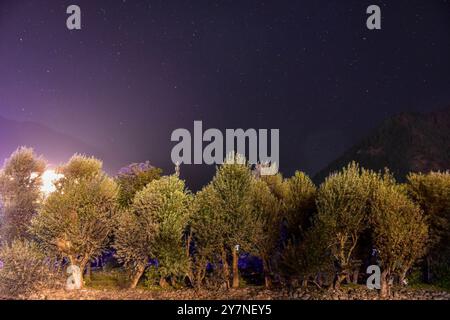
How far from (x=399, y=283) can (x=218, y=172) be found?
1659cm

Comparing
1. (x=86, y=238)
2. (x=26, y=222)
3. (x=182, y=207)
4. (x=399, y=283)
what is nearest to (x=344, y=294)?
(x=399, y=283)

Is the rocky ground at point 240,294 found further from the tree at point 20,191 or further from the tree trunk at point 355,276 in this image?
the tree at point 20,191

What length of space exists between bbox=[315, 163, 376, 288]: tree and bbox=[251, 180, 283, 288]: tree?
3581 mm

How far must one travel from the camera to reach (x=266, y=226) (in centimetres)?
3266

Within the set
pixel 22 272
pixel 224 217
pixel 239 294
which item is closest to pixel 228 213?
pixel 224 217

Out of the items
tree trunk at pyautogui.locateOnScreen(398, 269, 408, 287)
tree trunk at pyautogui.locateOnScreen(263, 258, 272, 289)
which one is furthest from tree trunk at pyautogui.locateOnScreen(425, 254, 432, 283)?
tree trunk at pyautogui.locateOnScreen(263, 258, 272, 289)

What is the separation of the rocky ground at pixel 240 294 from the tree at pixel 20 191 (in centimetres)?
1002

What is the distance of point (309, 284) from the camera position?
33.0 meters

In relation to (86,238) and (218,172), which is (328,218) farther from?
(86,238)

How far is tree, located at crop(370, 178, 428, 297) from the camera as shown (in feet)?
93.8

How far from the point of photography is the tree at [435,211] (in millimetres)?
33094

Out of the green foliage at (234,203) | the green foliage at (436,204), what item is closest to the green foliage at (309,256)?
the green foliage at (234,203)

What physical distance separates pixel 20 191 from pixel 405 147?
468ft
